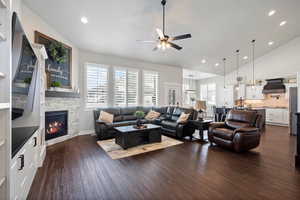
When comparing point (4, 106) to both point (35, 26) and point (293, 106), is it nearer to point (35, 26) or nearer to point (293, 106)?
point (35, 26)

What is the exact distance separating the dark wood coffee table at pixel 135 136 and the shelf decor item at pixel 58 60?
241cm

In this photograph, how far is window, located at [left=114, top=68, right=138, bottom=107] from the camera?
6038 millimetres

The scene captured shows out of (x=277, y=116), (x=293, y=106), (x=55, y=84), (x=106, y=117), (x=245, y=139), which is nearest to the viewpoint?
(x=245, y=139)

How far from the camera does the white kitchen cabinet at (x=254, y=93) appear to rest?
7895 mm

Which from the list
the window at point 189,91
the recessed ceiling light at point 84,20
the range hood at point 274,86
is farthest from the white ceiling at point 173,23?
the window at point 189,91

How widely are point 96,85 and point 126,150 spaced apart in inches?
122

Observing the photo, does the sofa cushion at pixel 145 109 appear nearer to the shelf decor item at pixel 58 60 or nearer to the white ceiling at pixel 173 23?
the white ceiling at pixel 173 23

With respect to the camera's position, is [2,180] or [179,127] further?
Result: [179,127]

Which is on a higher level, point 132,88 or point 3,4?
point 3,4

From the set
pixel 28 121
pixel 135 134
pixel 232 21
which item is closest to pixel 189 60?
pixel 232 21

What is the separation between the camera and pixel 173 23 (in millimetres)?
4359

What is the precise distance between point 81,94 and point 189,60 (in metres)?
5.25

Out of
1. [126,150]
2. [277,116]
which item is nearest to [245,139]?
[126,150]

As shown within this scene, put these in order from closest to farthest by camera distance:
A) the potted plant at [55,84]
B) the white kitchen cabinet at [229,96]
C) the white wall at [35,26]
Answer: the white wall at [35,26]
the potted plant at [55,84]
the white kitchen cabinet at [229,96]
